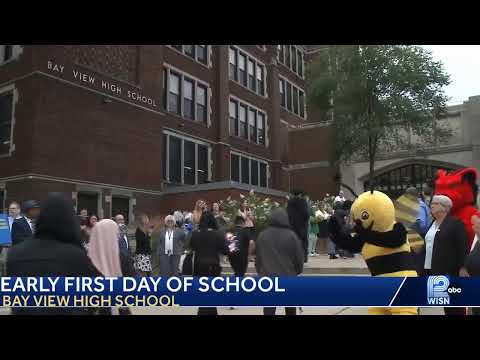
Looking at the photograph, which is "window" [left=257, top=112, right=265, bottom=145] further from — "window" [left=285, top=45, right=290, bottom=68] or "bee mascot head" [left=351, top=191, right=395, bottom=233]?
"bee mascot head" [left=351, top=191, right=395, bottom=233]

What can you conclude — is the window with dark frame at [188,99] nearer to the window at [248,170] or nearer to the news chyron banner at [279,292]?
the window at [248,170]

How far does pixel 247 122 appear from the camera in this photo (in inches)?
1167

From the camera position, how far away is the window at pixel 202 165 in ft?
83.3

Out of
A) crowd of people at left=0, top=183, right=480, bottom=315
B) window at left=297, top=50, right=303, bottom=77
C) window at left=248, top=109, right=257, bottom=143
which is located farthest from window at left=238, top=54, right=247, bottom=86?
crowd of people at left=0, top=183, right=480, bottom=315

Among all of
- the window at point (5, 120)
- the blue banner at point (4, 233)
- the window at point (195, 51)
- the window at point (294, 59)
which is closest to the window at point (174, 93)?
the window at point (195, 51)

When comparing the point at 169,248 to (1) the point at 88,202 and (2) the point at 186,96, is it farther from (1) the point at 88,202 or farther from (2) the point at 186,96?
(2) the point at 186,96

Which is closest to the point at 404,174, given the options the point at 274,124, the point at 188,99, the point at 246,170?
the point at 274,124

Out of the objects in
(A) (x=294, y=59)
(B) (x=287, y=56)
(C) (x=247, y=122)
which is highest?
(A) (x=294, y=59)

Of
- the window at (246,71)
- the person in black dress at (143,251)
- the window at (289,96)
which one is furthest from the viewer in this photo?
the window at (289,96)

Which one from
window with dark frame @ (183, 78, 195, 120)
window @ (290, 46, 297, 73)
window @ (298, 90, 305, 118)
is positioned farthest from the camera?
window @ (298, 90, 305, 118)

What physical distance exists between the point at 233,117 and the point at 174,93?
533cm

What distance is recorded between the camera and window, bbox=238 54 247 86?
29.3 meters

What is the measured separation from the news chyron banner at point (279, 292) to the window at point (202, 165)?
1987cm

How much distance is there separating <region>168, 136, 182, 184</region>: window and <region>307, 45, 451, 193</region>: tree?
9.66m
